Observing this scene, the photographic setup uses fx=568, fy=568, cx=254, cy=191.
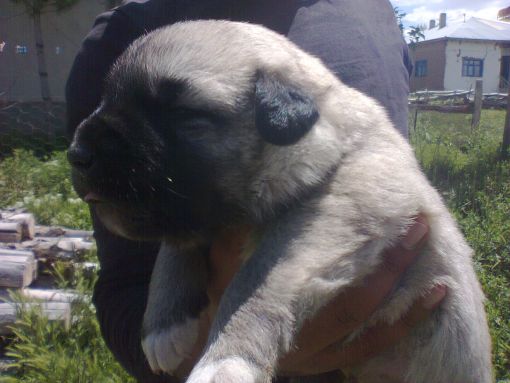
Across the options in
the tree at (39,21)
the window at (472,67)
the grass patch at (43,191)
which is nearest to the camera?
the grass patch at (43,191)

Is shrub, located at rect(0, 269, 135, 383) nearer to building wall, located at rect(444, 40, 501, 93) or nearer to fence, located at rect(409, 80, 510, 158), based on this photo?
fence, located at rect(409, 80, 510, 158)

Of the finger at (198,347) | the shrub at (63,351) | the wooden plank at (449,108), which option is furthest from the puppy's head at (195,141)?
the wooden plank at (449,108)

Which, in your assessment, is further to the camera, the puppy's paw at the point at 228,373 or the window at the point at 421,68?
the window at the point at 421,68

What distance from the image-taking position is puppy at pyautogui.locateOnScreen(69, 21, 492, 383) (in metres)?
1.54

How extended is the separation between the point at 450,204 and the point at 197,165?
15.5ft

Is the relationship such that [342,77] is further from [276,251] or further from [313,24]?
[276,251]

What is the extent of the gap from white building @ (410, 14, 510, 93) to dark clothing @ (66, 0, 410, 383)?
97.6 feet

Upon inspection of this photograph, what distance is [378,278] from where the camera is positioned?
67.1 inches

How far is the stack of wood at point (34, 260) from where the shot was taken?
4301mm

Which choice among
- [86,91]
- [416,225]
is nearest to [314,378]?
[416,225]

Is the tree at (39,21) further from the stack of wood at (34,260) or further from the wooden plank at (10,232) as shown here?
the wooden plank at (10,232)

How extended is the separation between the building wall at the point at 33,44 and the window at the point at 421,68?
23110 millimetres

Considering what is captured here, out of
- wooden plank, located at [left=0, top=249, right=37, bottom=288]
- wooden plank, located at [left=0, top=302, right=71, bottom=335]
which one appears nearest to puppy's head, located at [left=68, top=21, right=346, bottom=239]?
wooden plank, located at [left=0, top=302, right=71, bottom=335]

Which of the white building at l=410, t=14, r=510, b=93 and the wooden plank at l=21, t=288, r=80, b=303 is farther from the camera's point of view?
the white building at l=410, t=14, r=510, b=93
